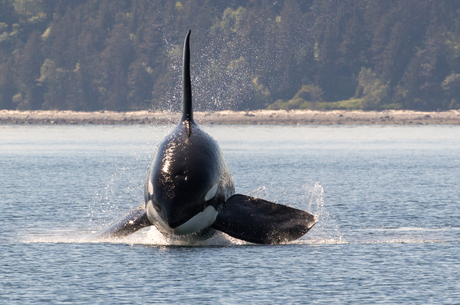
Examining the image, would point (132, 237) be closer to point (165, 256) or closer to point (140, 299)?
point (165, 256)

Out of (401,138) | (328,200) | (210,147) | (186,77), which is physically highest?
(186,77)

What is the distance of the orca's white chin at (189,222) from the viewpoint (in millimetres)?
27859

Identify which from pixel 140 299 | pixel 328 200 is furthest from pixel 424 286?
pixel 328 200

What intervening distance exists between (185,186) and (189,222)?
1245 millimetres

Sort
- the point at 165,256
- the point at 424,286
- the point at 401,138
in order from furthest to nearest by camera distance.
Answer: the point at 401,138
the point at 165,256
the point at 424,286

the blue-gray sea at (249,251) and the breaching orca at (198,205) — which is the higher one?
the breaching orca at (198,205)

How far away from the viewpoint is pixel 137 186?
6019 cm

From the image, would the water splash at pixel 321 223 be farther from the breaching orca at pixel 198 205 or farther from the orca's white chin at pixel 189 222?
the orca's white chin at pixel 189 222

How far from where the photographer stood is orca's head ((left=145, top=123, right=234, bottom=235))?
2753 cm

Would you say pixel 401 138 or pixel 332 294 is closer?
pixel 332 294

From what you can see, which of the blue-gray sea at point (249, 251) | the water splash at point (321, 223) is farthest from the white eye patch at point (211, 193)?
the water splash at point (321, 223)

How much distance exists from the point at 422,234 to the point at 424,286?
31.4 feet

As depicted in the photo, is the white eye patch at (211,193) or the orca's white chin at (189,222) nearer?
the orca's white chin at (189,222)

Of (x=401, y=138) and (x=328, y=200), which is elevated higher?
(x=328, y=200)
